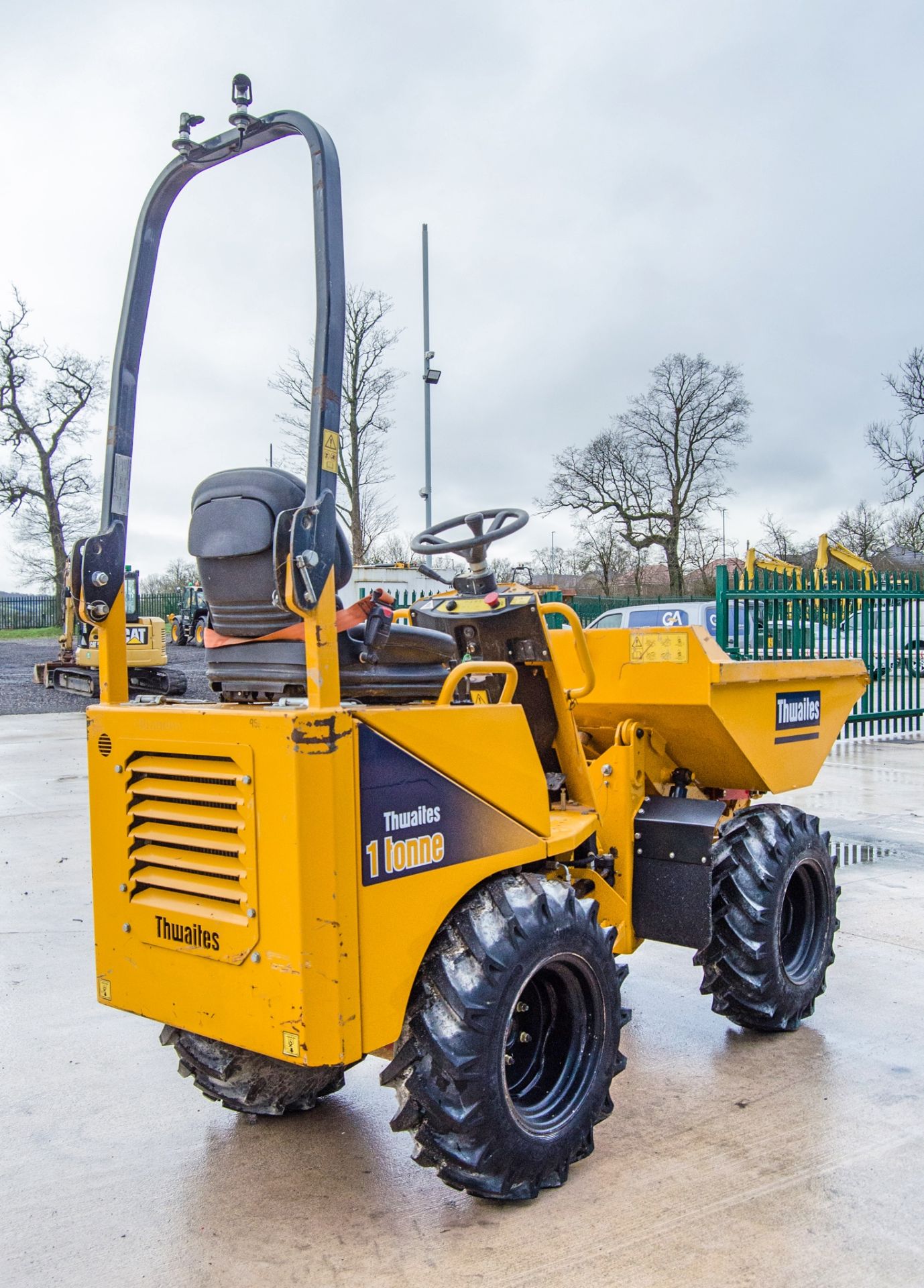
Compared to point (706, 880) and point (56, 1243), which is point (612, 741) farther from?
point (56, 1243)

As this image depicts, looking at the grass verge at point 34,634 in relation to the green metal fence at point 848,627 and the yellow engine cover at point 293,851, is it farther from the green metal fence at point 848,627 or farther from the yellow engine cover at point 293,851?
the yellow engine cover at point 293,851

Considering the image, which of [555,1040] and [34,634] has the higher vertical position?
[34,634]

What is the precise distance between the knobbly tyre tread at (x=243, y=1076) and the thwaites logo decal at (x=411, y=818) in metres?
0.93

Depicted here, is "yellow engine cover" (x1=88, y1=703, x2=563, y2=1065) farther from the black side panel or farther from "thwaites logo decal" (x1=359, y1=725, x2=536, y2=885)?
the black side panel

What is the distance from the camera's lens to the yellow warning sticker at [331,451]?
248 cm

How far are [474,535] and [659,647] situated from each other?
934 mm

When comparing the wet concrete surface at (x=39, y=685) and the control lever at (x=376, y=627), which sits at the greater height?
the control lever at (x=376, y=627)

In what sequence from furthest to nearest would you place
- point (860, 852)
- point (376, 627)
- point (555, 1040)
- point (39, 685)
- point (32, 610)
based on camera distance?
point (32, 610) → point (39, 685) → point (860, 852) → point (555, 1040) → point (376, 627)

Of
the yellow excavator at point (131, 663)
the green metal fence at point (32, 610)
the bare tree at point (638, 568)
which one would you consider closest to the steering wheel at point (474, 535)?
the yellow excavator at point (131, 663)

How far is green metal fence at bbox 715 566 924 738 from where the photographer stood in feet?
38.3

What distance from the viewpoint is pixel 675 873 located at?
150 inches

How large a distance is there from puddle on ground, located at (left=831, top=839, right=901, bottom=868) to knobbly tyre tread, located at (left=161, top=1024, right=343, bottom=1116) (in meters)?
4.30

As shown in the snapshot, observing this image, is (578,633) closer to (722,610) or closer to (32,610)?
(722,610)

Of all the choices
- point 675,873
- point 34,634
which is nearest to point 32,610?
point 34,634
